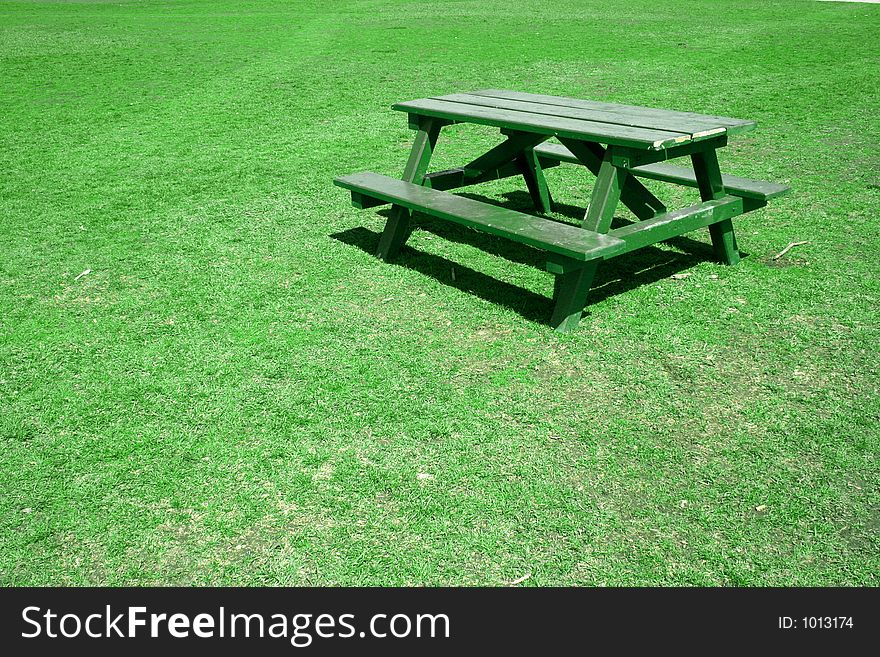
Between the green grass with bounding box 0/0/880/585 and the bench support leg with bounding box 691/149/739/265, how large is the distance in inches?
5.6

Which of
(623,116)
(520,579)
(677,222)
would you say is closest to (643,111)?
(623,116)

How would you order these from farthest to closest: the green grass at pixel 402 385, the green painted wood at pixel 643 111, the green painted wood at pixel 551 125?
the green painted wood at pixel 643 111, the green painted wood at pixel 551 125, the green grass at pixel 402 385

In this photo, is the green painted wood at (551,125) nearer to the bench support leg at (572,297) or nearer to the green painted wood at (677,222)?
the green painted wood at (677,222)

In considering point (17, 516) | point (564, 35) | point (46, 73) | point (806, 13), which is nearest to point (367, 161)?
point (17, 516)

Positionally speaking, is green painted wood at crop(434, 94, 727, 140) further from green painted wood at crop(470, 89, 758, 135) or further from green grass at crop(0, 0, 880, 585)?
green grass at crop(0, 0, 880, 585)

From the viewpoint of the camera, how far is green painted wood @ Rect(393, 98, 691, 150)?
4.03 metres

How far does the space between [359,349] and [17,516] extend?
1626 millimetres

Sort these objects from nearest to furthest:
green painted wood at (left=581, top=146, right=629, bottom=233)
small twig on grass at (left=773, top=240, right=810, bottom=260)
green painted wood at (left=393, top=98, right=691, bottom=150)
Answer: green painted wood at (left=393, top=98, right=691, bottom=150) → green painted wood at (left=581, top=146, right=629, bottom=233) → small twig on grass at (left=773, top=240, right=810, bottom=260)

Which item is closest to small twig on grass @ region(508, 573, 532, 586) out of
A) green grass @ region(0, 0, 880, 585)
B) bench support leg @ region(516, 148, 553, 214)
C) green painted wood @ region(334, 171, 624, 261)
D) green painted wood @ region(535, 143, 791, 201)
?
green grass @ region(0, 0, 880, 585)

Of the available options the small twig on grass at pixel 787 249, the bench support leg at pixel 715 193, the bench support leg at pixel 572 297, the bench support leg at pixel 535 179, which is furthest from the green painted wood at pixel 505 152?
the small twig on grass at pixel 787 249

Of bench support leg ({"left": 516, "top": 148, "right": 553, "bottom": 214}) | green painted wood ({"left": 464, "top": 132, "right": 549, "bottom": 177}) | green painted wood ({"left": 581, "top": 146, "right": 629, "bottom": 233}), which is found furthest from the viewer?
bench support leg ({"left": 516, "top": 148, "right": 553, "bottom": 214})

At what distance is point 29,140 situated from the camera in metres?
8.41

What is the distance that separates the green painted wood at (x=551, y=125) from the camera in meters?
4.03

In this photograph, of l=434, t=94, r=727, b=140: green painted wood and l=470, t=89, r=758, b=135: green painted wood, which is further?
l=470, t=89, r=758, b=135: green painted wood
